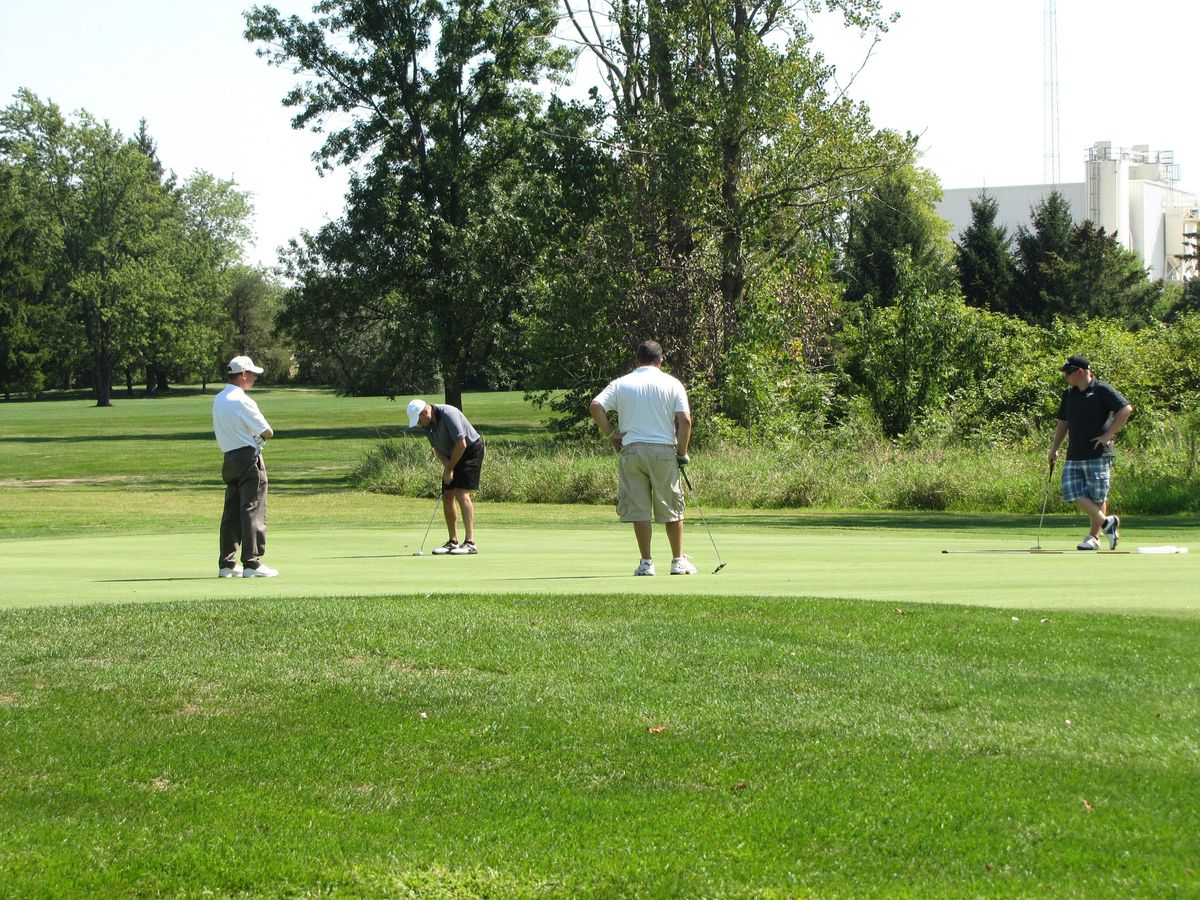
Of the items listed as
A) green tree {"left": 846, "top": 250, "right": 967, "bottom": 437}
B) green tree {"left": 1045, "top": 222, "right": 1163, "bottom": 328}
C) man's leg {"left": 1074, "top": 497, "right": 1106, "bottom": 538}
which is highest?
green tree {"left": 1045, "top": 222, "right": 1163, "bottom": 328}

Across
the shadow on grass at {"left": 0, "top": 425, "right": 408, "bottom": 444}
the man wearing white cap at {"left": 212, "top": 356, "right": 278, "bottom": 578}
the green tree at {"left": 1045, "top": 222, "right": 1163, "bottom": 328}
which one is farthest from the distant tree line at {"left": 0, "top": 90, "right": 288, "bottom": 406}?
the man wearing white cap at {"left": 212, "top": 356, "right": 278, "bottom": 578}

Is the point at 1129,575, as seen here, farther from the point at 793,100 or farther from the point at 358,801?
the point at 793,100

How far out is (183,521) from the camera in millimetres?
24797

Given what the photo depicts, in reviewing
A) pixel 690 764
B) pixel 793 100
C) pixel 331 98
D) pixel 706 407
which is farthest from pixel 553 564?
pixel 331 98

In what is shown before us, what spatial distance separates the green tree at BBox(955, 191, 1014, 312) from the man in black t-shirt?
42.6m

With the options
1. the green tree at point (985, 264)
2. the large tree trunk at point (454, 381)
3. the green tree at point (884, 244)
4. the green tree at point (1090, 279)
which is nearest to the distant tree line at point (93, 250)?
the large tree trunk at point (454, 381)

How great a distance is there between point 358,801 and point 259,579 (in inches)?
269

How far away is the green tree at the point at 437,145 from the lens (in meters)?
48.8

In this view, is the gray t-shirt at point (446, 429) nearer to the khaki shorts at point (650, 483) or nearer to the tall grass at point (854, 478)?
the khaki shorts at point (650, 483)

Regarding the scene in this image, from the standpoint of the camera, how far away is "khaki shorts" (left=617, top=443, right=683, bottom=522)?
12.6 metres

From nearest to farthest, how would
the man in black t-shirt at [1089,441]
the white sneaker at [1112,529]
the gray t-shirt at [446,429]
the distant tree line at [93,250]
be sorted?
the white sneaker at [1112,529] < the man in black t-shirt at [1089,441] < the gray t-shirt at [446,429] < the distant tree line at [93,250]

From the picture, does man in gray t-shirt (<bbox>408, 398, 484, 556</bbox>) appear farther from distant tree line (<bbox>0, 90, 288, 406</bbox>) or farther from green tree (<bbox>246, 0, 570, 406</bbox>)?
distant tree line (<bbox>0, 90, 288, 406</bbox>)

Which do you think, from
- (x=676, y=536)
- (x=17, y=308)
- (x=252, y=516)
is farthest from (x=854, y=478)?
(x=17, y=308)

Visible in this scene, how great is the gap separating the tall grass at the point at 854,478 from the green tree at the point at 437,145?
17.4 meters
